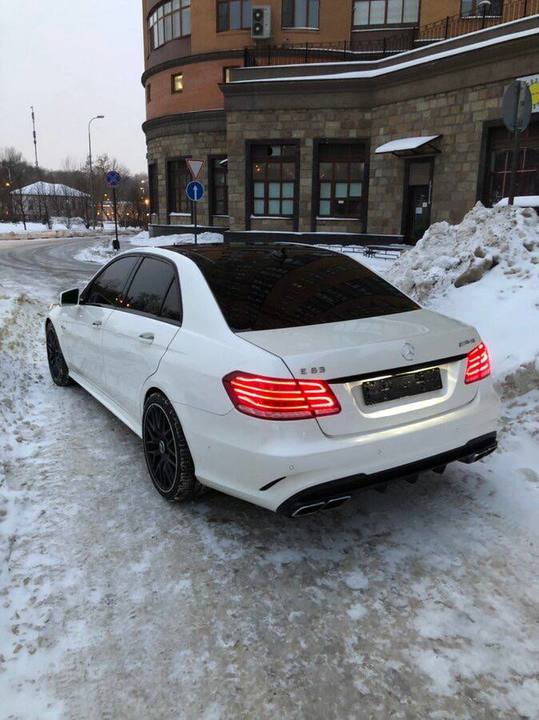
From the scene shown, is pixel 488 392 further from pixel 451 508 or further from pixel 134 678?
pixel 134 678

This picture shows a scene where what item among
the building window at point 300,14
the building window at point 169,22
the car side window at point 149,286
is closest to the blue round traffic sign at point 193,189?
the car side window at point 149,286

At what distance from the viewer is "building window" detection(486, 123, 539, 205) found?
54.1ft

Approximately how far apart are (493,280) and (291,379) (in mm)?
4530

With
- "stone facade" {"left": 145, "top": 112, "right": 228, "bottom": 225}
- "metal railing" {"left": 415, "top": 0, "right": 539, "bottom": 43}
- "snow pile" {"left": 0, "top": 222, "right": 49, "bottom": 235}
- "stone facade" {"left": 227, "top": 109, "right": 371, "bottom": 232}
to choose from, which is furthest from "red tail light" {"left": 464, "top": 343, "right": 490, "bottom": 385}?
"snow pile" {"left": 0, "top": 222, "right": 49, "bottom": 235}

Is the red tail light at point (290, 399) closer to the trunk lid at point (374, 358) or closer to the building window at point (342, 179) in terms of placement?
the trunk lid at point (374, 358)

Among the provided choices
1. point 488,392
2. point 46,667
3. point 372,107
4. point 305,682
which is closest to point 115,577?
point 46,667

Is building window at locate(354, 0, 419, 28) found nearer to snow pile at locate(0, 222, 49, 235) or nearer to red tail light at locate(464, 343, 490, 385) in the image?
red tail light at locate(464, 343, 490, 385)

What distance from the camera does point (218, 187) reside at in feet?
93.0

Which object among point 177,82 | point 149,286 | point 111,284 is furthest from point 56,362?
point 177,82

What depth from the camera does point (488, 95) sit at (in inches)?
667

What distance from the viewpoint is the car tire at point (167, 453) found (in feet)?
11.2

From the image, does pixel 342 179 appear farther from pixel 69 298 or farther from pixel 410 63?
pixel 69 298

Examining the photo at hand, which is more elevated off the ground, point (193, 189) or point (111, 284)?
point (193, 189)

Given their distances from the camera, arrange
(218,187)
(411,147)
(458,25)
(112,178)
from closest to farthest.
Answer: (411,147)
(112,178)
(458,25)
(218,187)
